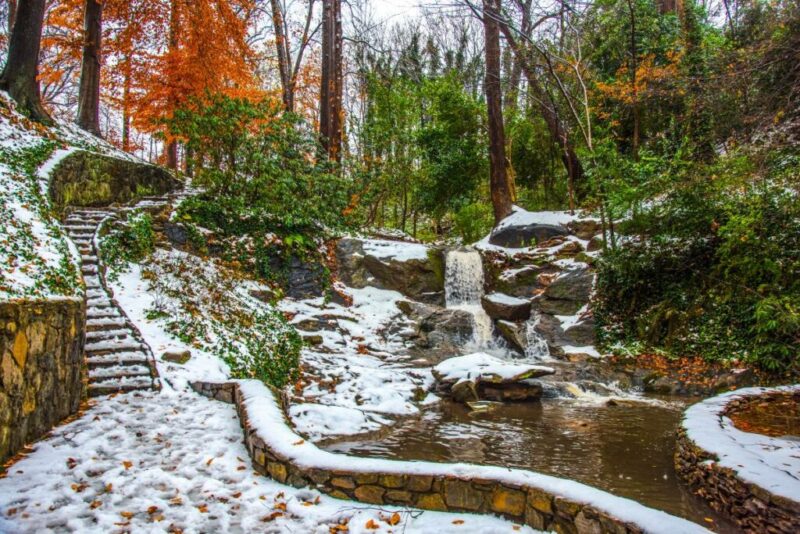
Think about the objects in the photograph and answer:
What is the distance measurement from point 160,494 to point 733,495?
4169 millimetres

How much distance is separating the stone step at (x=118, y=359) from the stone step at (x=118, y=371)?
0.03 meters

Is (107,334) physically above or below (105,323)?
below

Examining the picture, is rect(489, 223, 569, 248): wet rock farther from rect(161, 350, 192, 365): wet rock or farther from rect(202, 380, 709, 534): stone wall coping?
rect(202, 380, 709, 534): stone wall coping

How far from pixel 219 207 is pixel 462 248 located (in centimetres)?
608

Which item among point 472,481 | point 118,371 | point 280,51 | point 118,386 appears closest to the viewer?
point 472,481

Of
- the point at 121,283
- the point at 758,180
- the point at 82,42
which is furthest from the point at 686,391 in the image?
the point at 82,42

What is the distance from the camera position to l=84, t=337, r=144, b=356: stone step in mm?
5082

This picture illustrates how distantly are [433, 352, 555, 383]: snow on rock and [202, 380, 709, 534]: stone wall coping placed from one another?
367 cm

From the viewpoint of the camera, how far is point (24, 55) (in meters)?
9.31

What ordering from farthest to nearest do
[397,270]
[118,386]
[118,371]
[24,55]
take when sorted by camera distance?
Answer: 1. [397,270]
2. [24,55]
3. [118,371]
4. [118,386]

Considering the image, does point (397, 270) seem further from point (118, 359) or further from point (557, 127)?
point (118, 359)

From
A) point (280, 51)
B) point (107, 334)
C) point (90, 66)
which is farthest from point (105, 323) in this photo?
point (280, 51)

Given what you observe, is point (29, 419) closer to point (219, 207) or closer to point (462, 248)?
point (219, 207)

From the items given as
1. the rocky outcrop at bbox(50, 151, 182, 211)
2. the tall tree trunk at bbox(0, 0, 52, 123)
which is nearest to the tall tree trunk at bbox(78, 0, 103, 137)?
the tall tree trunk at bbox(0, 0, 52, 123)
